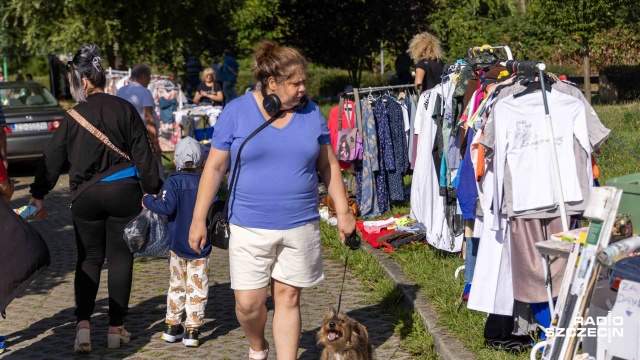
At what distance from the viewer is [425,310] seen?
6.85m

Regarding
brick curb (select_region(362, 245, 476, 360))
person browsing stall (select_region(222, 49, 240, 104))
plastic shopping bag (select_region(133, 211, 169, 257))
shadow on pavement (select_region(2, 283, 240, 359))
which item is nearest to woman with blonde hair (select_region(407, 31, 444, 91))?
brick curb (select_region(362, 245, 476, 360))

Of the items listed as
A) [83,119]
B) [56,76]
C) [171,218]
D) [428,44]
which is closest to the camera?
[83,119]

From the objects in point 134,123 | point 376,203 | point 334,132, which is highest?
point 134,123

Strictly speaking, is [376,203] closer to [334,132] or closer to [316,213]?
[334,132]

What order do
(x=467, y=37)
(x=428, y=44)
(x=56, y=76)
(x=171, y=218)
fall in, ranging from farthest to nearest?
(x=56, y=76) < (x=467, y=37) < (x=428, y=44) < (x=171, y=218)

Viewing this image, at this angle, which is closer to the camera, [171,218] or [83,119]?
[83,119]

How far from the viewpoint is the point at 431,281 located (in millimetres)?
7594

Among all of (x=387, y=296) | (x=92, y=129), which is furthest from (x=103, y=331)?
(x=387, y=296)

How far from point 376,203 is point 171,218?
4.96m

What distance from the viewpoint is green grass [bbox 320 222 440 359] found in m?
6.36

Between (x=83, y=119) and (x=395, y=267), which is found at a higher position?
(x=83, y=119)

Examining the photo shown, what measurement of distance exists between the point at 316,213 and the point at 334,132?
618 centimetres

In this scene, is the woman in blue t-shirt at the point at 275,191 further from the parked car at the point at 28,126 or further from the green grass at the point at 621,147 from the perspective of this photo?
the parked car at the point at 28,126

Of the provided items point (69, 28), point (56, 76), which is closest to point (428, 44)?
Result: point (69, 28)
